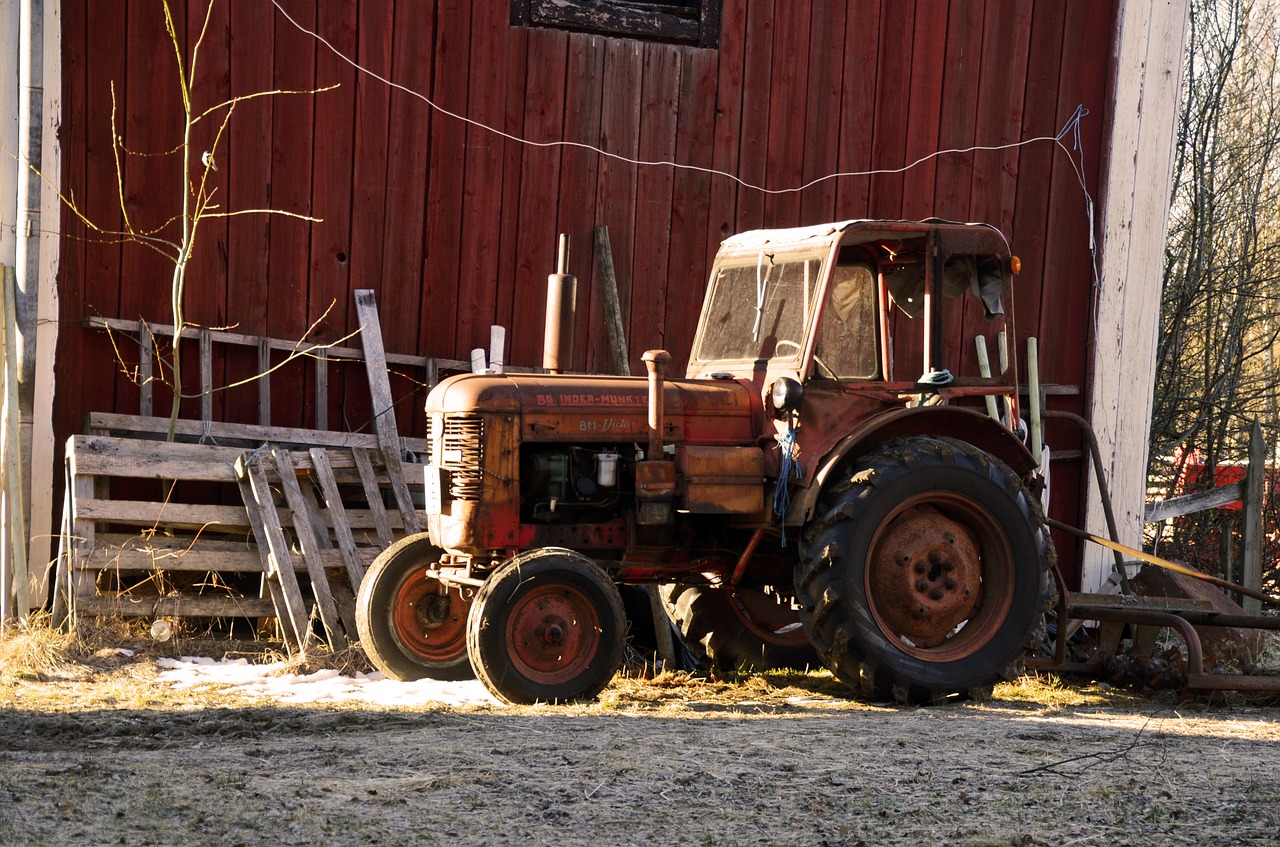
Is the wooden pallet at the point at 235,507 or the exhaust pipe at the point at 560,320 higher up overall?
the exhaust pipe at the point at 560,320

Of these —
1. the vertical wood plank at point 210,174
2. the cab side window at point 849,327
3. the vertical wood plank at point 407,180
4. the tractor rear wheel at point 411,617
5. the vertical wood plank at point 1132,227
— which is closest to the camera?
the cab side window at point 849,327

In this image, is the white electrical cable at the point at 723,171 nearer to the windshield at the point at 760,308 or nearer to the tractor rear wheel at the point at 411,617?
the windshield at the point at 760,308

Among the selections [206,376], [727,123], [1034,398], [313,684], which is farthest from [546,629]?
[1034,398]

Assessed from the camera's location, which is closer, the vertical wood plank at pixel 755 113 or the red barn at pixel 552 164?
the red barn at pixel 552 164

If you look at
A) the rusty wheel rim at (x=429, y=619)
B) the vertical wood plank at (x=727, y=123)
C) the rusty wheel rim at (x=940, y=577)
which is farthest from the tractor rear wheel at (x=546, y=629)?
the vertical wood plank at (x=727, y=123)

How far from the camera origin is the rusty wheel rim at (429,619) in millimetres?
6742

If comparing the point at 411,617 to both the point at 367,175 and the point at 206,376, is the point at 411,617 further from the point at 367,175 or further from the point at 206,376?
the point at 367,175

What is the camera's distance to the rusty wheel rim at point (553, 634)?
235 inches

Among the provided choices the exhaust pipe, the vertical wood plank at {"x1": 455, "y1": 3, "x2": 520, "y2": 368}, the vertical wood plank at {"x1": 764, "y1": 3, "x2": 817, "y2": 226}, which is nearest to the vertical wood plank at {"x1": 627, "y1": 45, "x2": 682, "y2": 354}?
the vertical wood plank at {"x1": 764, "y1": 3, "x2": 817, "y2": 226}

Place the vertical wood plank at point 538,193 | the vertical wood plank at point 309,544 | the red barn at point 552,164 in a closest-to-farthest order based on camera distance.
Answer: the vertical wood plank at point 309,544 < the red barn at point 552,164 < the vertical wood plank at point 538,193

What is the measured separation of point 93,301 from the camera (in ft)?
25.6

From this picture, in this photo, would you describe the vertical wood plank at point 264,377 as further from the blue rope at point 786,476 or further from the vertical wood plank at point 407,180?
the blue rope at point 786,476

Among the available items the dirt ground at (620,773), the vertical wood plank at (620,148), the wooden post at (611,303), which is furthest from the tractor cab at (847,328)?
the vertical wood plank at (620,148)

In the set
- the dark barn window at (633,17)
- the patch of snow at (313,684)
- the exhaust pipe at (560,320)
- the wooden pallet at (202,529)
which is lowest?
the patch of snow at (313,684)
